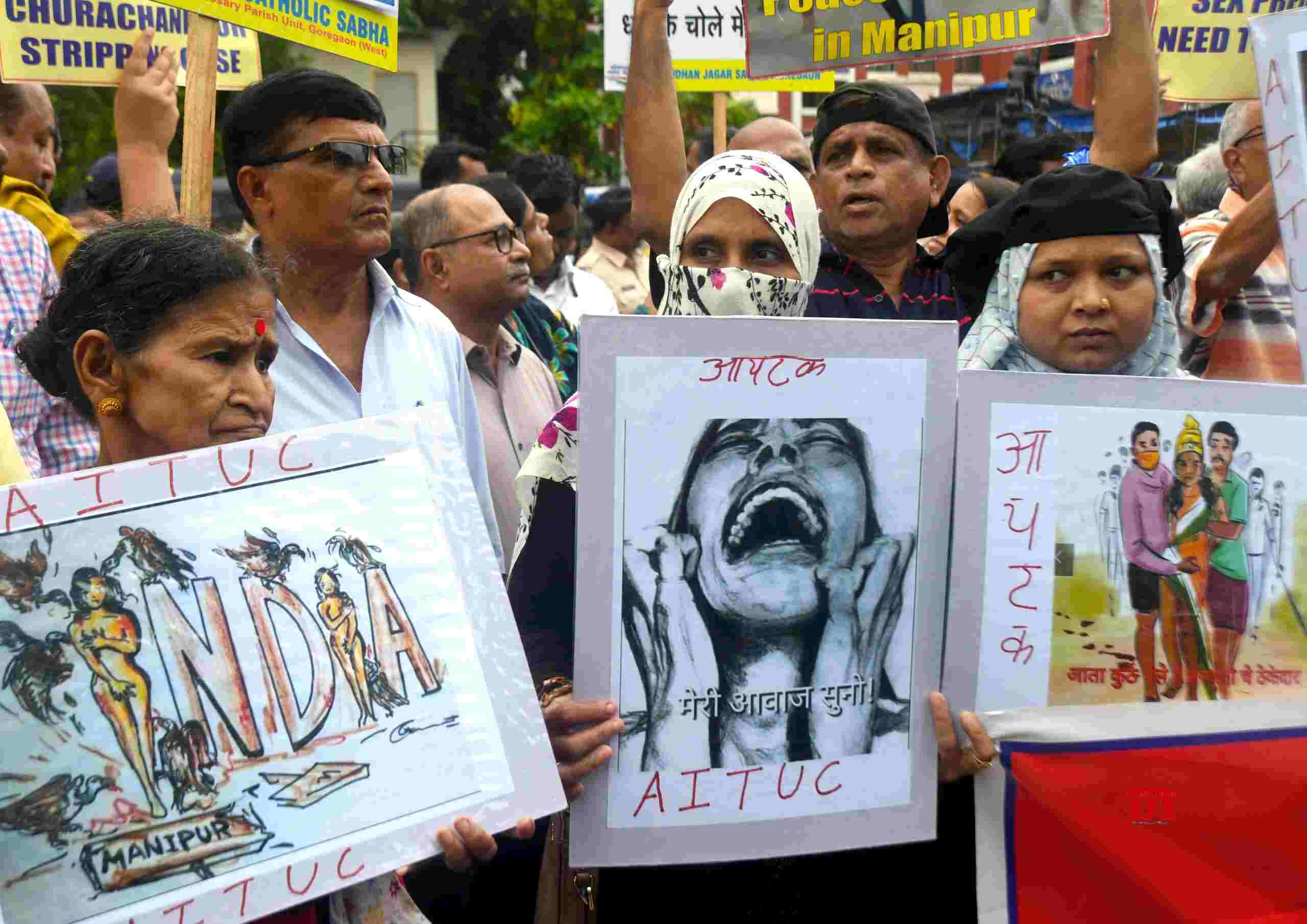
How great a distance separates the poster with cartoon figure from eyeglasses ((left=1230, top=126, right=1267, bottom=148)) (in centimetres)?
203

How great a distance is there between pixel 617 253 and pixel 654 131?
433 centimetres

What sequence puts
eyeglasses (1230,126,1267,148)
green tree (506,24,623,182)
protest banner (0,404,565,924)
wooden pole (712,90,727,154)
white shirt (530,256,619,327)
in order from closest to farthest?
protest banner (0,404,565,924)
eyeglasses (1230,126,1267,148)
wooden pole (712,90,727,154)
white shirt (530,256,619,327)
green tree (506,24,623,182)

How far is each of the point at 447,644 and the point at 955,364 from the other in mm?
822

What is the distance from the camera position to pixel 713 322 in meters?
1.84

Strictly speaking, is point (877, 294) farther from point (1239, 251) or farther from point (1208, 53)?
point (1208, 53)

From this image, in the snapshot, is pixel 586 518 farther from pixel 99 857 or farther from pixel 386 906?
pixel 99 857

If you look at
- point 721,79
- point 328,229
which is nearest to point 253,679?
point 328,229

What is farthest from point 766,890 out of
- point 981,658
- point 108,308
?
point 108,308

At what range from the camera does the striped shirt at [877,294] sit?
312cm

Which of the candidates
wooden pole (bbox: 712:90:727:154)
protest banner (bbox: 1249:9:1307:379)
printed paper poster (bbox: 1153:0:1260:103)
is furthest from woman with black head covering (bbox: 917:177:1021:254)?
protest banner (bbox: 1249:9:1307:379)

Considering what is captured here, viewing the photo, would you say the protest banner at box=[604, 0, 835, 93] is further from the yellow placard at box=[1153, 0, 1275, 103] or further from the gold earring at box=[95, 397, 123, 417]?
the gold earring at box=[95, 397, 123, 417]

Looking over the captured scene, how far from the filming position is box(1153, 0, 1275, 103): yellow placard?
147 inches

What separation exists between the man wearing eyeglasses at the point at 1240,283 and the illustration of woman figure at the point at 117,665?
8.60 feet

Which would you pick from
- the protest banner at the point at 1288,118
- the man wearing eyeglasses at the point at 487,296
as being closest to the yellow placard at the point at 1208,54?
the protest banner at the point at 1288,118
